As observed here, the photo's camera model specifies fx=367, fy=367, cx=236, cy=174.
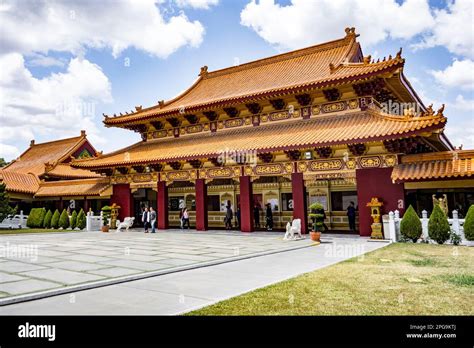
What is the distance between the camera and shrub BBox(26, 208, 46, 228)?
2345cm

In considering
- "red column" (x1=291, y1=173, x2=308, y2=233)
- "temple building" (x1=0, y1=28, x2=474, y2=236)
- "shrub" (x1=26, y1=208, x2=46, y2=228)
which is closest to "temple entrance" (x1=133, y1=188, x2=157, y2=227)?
"temple building" (x1=0, y1=28, x2=474, y2=236)

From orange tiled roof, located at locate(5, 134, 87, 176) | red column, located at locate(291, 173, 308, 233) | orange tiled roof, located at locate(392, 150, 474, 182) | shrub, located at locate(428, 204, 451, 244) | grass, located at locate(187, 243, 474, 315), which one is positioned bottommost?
grass, located at locate(187, 243, 474, 315)

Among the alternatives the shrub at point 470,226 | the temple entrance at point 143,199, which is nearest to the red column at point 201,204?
the temple entrance at point 143,199

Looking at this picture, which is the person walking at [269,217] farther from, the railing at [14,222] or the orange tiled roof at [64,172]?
the railing at [14,222]

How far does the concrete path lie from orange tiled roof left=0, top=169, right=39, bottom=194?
23.3m

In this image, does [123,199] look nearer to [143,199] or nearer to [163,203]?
[143,199]

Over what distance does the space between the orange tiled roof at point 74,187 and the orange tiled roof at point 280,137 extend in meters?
1.67

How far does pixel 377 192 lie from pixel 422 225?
2.47m

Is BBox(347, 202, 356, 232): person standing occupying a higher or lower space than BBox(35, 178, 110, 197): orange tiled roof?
lower

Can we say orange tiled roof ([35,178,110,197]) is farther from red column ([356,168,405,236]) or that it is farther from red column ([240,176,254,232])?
red column ([356,168,405,236])

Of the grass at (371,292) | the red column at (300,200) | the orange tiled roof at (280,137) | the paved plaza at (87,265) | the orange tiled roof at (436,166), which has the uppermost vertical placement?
the orange tiled roof at (280,137)

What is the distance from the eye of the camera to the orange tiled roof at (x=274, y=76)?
1645 cm
